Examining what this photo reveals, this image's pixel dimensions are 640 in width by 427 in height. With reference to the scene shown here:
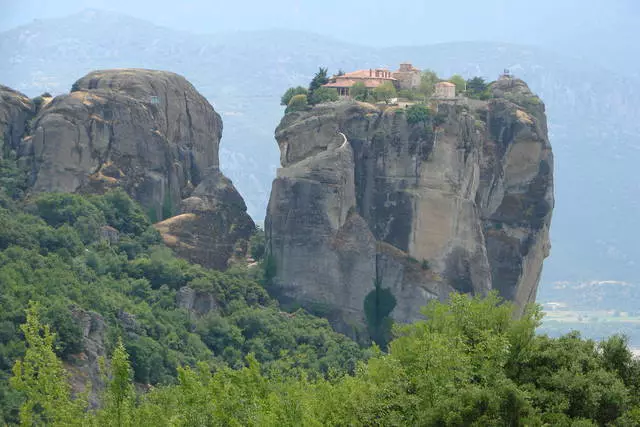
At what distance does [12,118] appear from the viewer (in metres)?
94.3

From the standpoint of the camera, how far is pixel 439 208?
3573 inches

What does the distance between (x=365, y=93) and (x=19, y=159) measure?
18.0m

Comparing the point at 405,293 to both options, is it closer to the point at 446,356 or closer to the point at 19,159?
the point at 19,159

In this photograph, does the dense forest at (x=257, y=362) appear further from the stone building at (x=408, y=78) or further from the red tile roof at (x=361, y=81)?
the stone building at (x=408, y=78)

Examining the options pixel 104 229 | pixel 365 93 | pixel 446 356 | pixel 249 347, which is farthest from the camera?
pixel 365 93

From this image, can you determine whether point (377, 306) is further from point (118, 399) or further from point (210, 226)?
point (118, 399)

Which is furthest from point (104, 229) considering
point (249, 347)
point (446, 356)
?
point (446, 356)

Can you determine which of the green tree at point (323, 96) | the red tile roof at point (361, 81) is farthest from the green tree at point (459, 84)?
the green tree at point (323, 96)

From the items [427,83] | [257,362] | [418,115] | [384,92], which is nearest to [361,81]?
[384,92]

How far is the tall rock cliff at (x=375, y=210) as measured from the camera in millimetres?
89812

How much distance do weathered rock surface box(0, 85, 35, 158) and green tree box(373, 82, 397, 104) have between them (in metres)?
17.7

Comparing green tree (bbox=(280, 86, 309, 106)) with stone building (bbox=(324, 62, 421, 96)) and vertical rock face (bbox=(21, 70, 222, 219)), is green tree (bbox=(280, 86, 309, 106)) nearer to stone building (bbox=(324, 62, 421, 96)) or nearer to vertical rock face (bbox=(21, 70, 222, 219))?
stone building (bbox=(324, 62, 421, 96))

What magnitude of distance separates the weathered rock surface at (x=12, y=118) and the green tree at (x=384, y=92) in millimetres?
17737

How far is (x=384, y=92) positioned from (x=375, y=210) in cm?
784
